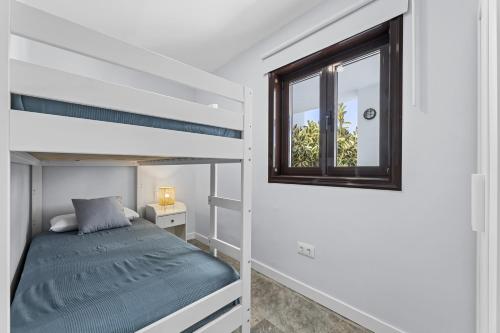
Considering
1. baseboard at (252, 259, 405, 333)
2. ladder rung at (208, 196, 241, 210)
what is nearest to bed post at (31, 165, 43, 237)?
ladder rung at (208, 196, 241, 210)

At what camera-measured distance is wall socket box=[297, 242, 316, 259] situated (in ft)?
5.73

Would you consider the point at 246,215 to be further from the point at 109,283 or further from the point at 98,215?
the point at 98,215

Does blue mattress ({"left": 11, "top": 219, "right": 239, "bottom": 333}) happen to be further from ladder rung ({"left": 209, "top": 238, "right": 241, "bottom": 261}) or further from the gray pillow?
the gray pillow

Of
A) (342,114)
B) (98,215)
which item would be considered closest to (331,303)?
(342,114)

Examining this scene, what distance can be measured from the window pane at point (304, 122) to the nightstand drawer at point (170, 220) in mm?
1456

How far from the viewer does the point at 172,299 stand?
91cm

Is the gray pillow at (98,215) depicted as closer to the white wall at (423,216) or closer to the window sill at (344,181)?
the window sill at (344,181)

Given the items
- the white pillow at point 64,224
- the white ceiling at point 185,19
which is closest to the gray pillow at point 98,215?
the white pillow at point 64,224

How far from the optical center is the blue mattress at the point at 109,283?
2.56ft

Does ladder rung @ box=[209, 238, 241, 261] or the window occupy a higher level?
the window

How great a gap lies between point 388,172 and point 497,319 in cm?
115

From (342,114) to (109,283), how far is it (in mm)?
1805

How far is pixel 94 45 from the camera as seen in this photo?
679mm

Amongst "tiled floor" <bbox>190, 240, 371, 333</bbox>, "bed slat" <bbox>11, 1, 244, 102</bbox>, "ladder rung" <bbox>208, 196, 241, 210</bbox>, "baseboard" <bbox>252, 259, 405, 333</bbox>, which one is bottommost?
"tiled floor" <bbox>190, 240, 371, 333</bbox>
